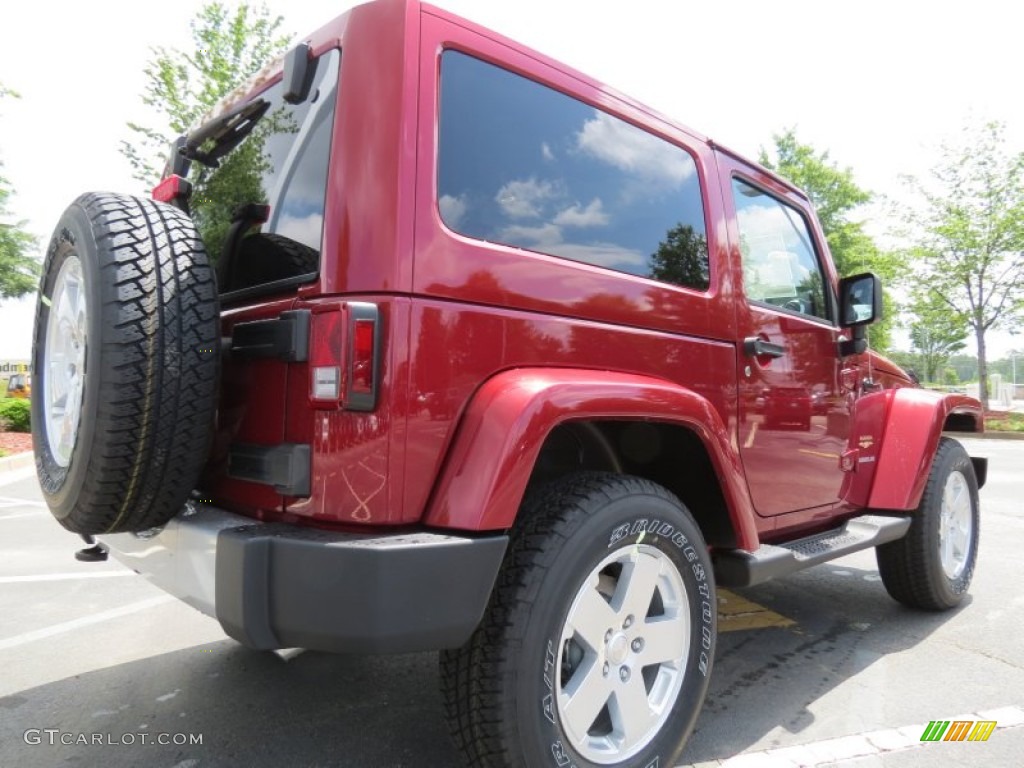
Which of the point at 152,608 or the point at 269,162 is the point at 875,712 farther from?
the point at 152,608

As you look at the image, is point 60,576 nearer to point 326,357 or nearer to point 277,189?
point 277,189

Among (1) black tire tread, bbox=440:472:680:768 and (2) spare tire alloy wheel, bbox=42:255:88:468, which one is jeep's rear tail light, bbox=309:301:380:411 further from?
(2) spare tire alloy wheel, bbox=42:255:88:468

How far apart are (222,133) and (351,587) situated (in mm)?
1809

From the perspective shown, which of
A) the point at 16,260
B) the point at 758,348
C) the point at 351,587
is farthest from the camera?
the point at 16,260

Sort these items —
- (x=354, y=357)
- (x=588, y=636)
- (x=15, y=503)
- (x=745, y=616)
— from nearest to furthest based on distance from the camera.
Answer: (x=354, y=357) → (x=588, y=636) → (x=745, y=616) → (x=15, y=503)

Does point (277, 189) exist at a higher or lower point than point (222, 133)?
lower

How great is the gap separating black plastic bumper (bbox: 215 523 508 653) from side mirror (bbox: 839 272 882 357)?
2.52 meters

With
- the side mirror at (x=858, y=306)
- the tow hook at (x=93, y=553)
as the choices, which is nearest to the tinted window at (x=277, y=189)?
the tow hook at (x=93, y=553)

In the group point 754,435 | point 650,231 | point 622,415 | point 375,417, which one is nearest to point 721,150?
point 650,231

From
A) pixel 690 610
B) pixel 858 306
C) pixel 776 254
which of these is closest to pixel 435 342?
pixel 690 610

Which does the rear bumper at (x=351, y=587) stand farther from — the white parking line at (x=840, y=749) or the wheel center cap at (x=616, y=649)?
the white parking line at (x=840, y=749)

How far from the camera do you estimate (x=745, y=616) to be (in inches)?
145

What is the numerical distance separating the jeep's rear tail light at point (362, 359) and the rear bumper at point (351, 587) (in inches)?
12.7

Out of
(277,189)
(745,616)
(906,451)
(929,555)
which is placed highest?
(277,189)
